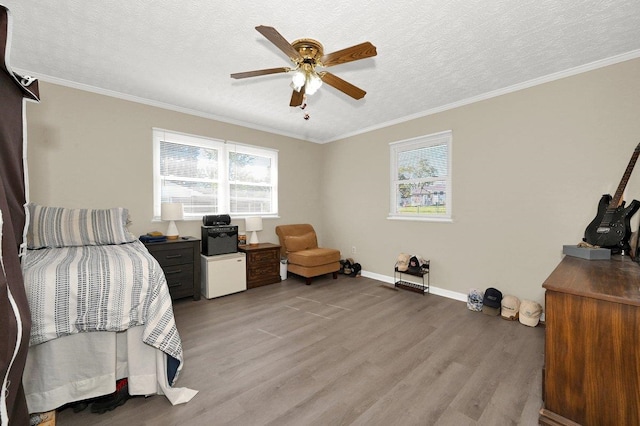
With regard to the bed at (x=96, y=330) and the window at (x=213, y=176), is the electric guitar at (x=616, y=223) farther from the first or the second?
the window at (x=213, y=176)

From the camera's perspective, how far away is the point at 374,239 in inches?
182

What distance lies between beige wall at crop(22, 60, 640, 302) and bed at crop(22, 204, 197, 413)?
1.76 meters

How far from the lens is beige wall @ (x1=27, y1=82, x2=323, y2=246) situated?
290cm

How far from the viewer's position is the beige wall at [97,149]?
2.90 meters

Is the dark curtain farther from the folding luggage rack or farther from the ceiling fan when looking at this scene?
the folding luggage rack

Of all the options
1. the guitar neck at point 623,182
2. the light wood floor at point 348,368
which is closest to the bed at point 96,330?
the light wood floor at point 348,368

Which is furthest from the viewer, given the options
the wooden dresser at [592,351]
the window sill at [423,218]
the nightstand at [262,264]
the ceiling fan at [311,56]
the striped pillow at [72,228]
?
the nightstand at [262,264]

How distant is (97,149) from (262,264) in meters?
2.66

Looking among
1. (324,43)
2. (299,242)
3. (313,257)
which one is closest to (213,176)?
(299,242)

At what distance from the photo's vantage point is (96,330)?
1.60 meters

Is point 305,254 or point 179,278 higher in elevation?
point 305,254

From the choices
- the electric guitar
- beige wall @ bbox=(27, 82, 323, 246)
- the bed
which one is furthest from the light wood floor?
beige wall @ bbox=(27, 82, 323, 246)

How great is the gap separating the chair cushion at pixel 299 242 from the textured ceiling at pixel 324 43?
232 cm

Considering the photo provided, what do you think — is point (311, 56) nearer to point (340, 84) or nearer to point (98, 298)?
point (340, 84)
